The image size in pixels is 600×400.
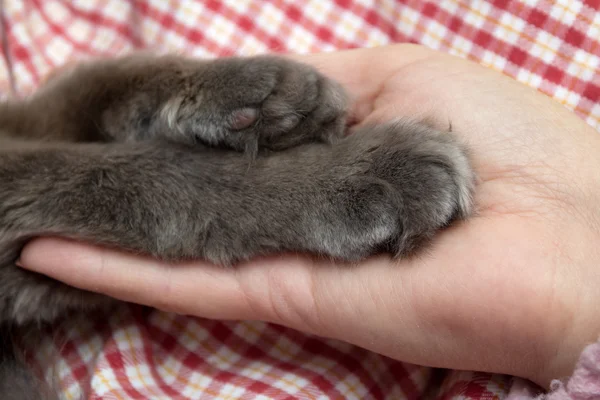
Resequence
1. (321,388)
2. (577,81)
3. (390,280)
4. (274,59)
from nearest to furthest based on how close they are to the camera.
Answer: (390,280)
(274,59)
(321,388)
(577,81)

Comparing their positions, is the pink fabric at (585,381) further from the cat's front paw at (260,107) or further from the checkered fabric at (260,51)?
the cat's front paw at (260,107)

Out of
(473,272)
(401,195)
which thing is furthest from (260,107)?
(473,272)

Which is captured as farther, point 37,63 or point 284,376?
point 37,63

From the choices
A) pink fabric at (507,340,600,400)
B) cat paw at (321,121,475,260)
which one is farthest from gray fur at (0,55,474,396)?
pink fabric at (507,340,600,400)

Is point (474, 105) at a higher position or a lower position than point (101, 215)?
higher

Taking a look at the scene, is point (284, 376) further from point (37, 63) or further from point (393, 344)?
point (37, 63)

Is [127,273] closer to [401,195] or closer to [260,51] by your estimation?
[401,195]

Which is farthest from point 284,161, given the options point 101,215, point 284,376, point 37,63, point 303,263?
point 37,63
